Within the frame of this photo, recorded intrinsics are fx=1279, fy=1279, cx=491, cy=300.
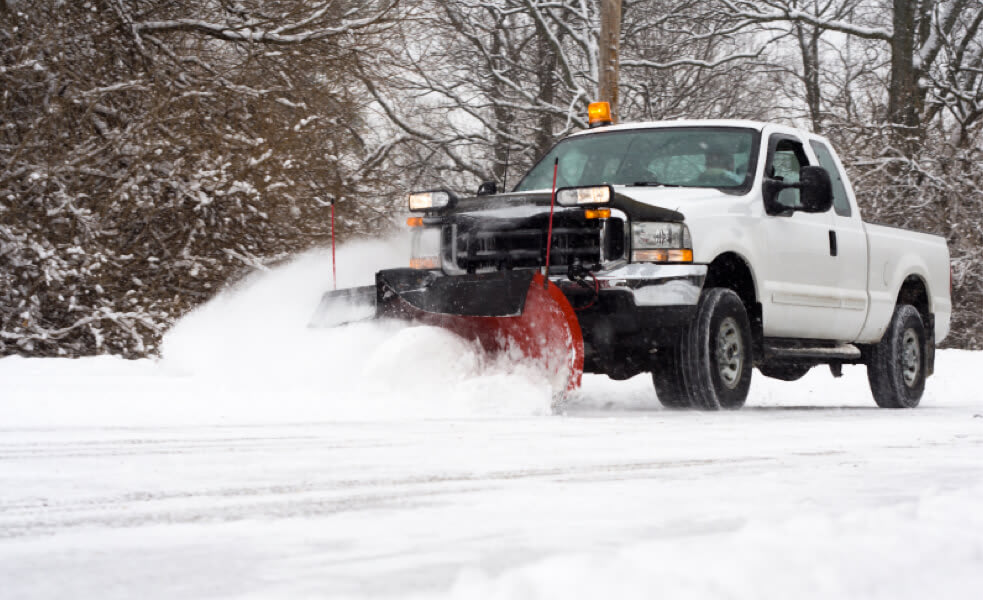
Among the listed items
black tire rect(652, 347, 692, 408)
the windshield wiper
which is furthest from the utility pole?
black tire rect(652, 347, 692, 408)

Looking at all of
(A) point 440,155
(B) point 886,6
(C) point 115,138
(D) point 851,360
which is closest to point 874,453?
(D) point 851,360

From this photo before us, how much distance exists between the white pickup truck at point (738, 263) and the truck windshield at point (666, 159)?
11 mm

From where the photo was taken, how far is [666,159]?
8.55 m

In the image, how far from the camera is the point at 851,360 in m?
9.54

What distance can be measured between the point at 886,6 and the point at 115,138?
17601mm

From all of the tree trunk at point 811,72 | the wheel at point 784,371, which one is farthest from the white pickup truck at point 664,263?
the tree trunk at point 811,72

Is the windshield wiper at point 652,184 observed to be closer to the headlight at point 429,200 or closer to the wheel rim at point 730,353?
the wheel rim at point 730,353

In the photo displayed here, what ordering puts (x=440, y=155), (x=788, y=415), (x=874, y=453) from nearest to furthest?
1. (x=874, y=453)
2. (x=788, y=415)
3. (x=440, y=155)

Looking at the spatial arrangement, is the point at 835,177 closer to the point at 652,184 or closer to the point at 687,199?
the point at 652,184

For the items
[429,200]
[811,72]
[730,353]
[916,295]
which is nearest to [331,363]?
[429,200]

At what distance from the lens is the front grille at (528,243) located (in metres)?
7.42

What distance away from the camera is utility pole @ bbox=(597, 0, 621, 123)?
15859mm

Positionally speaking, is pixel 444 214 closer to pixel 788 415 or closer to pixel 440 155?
pixel 788 415

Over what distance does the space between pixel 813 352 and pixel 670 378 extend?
1.50m
